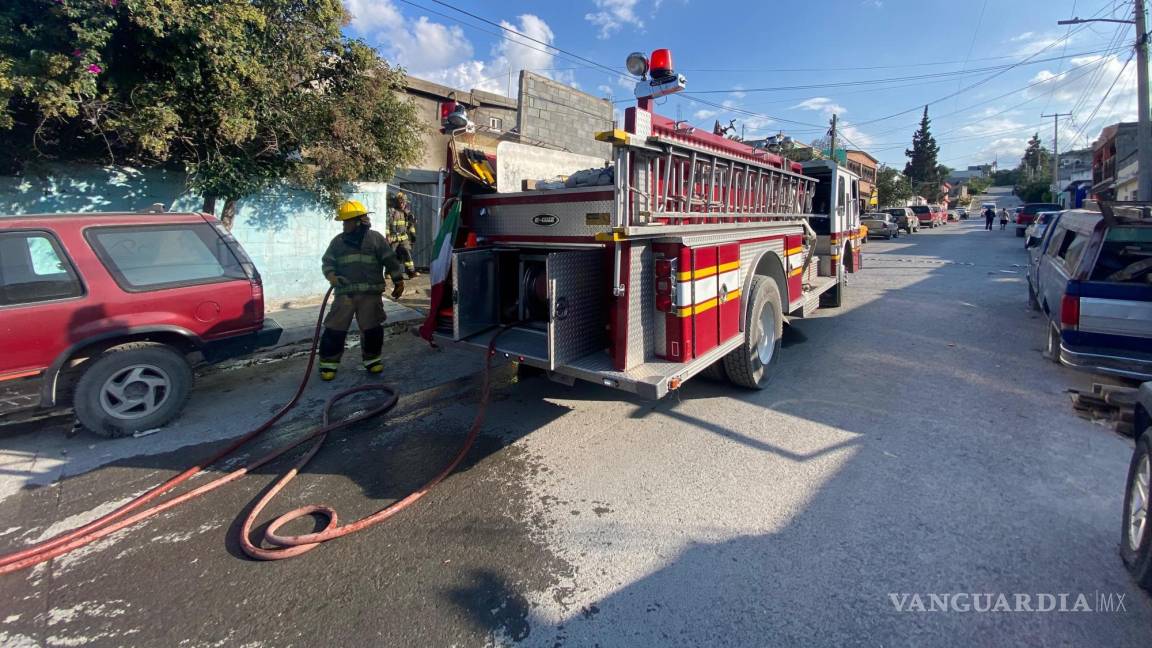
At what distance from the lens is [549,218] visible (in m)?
4.54

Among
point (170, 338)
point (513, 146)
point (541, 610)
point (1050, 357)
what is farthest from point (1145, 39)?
point (170, 338)

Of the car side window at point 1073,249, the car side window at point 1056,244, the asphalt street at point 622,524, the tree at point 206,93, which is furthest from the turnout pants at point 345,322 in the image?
the car side window at point 1056,244

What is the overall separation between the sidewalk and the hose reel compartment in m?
3.53

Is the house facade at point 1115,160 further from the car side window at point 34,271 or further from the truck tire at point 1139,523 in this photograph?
the car side window at point 34,271

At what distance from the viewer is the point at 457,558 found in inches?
112

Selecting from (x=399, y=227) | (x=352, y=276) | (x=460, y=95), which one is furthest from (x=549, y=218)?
(x=460, y=95)

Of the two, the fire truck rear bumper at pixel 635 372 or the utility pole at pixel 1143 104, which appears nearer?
the fire truck rear bumper at pixel 635 372

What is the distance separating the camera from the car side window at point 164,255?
4.46 metres

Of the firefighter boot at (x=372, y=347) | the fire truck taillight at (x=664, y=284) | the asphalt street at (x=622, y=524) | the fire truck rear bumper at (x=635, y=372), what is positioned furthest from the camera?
the firefighter boot at (x=372, y=347)

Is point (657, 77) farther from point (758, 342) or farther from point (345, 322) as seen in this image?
point (345, 322)

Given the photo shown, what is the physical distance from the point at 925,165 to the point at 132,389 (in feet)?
309

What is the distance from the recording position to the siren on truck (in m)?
5.04

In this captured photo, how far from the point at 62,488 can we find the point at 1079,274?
27.4 ft

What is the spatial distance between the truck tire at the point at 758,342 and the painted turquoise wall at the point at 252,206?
7848 mm
